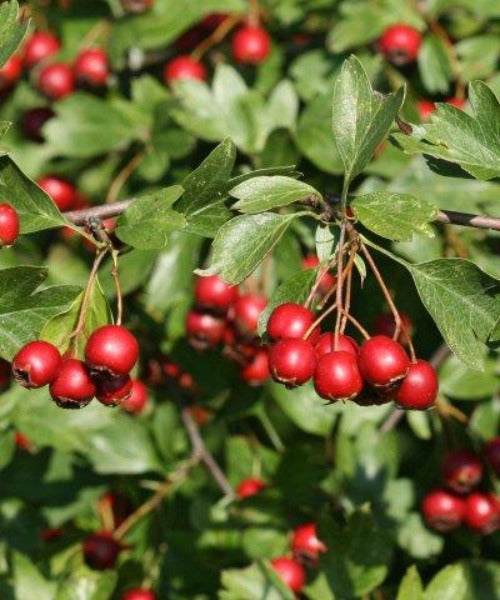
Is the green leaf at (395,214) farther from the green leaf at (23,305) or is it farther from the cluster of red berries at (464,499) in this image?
the cluster of red berries at (464,499)

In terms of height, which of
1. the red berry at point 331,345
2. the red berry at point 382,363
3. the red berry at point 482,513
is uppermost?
the red berry at point 382,363

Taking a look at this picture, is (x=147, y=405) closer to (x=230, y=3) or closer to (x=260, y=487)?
(x=260, y=487)

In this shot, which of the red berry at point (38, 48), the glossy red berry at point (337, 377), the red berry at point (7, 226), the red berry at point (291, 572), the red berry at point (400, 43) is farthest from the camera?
the red berry at point (38, 48)

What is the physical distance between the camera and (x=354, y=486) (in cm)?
229

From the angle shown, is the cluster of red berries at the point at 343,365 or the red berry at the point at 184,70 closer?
the cluster of red berries at the point at 343,365

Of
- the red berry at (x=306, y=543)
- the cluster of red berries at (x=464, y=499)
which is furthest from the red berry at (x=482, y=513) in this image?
the red berry at (x=306, y=543)

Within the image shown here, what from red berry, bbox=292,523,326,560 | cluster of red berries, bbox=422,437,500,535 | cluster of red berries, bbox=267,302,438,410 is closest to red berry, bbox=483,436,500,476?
cluster of red berries, bbox=422,437,500,535

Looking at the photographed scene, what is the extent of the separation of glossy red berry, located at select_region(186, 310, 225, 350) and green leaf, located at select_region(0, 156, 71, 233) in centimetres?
73

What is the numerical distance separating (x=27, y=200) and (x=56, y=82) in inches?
51.8

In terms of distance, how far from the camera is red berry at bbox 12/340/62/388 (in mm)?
1332

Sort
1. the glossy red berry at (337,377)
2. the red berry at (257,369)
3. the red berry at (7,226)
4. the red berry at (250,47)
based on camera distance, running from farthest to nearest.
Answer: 1. the red berry at (250,47)
2. the red berry at (257,369)
3. the red berry at (7,226)
4. the glossy red berry at (337,377)

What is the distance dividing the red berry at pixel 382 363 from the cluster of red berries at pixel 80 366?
0.28 metres

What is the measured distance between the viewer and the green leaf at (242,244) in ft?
4.56

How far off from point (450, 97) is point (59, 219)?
4.50 feet
